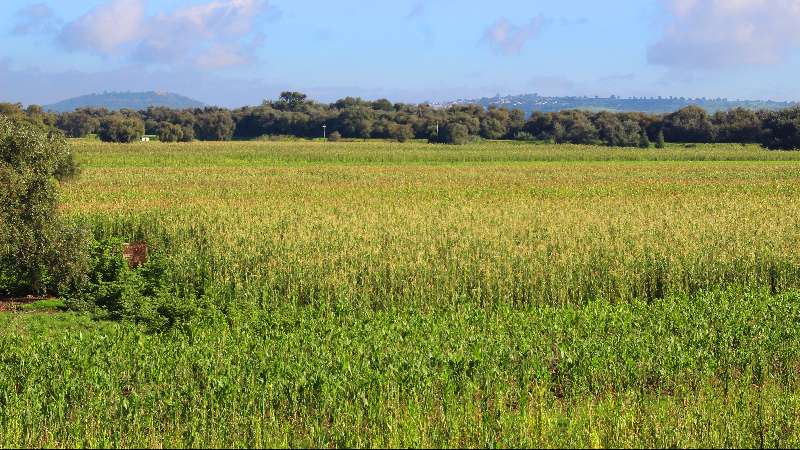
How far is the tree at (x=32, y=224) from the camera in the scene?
64.6 feet

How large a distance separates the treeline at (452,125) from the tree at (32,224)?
3110 inches

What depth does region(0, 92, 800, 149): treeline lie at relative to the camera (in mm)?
110875

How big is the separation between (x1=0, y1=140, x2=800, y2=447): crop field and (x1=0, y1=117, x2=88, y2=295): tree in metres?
1.97

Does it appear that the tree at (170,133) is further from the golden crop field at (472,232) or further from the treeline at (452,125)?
the golden crop field at (472,232)

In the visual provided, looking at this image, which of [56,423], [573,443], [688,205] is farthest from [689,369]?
[688,205]

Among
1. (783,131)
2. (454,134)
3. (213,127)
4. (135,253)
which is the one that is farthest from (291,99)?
(135,253)

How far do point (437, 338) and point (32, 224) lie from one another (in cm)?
1159

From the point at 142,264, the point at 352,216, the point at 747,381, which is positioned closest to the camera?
the point at 747,381

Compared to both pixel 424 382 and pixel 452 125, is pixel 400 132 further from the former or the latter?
pixel 424 382

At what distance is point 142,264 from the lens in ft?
79.4

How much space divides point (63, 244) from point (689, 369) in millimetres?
15117

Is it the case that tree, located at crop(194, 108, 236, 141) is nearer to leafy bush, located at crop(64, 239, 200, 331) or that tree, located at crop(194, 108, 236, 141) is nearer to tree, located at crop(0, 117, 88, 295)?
leafy bush, located at crop(64, 239, 200, 331)

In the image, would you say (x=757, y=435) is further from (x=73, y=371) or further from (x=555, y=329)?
(x=73, y=371)

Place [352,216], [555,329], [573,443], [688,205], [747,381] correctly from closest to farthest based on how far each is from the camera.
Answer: [573,443] < [747,381] < [555,329] < [352,216] < [688,205]
